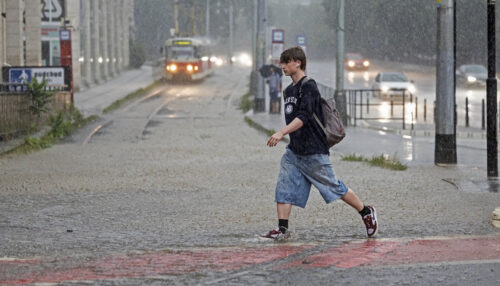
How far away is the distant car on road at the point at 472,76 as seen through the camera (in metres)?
55.9

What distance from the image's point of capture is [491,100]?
13.3m

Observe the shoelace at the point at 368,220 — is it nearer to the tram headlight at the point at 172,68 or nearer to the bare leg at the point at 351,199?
the bare leg at the point at 351,199

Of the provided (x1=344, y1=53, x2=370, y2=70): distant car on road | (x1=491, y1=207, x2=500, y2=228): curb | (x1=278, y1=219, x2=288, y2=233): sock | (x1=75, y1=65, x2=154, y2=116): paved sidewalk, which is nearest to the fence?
(x1=75, y1=65, x2=154, y2=116): paved sidewalk

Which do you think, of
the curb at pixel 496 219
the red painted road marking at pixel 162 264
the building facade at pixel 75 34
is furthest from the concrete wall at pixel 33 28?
the red painted road marking at pixel 162 264

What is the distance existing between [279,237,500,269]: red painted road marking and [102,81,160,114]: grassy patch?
31.1 meters

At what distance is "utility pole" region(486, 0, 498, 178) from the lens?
41.9ft

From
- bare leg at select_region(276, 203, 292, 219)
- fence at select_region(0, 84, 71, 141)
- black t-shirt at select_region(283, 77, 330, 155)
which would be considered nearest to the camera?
black t-shirt at select_region(283, 77, 330, 155)

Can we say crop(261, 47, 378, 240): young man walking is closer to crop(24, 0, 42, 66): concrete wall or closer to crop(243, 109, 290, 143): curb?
crop(243, 109, 290, 143): curb

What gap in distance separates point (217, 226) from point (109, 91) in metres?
46.2

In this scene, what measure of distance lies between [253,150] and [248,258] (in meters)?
12.2

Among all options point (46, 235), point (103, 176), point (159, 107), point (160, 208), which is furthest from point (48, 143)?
point (159, 107)

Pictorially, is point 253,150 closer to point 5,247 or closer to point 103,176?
point 103,176

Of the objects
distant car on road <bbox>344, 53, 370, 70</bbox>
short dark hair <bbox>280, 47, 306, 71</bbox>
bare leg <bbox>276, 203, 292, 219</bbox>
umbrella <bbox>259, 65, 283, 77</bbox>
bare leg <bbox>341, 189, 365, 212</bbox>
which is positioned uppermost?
distant car on road <bbox>344, 53, 370, 70</bbox>

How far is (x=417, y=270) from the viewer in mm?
7199
